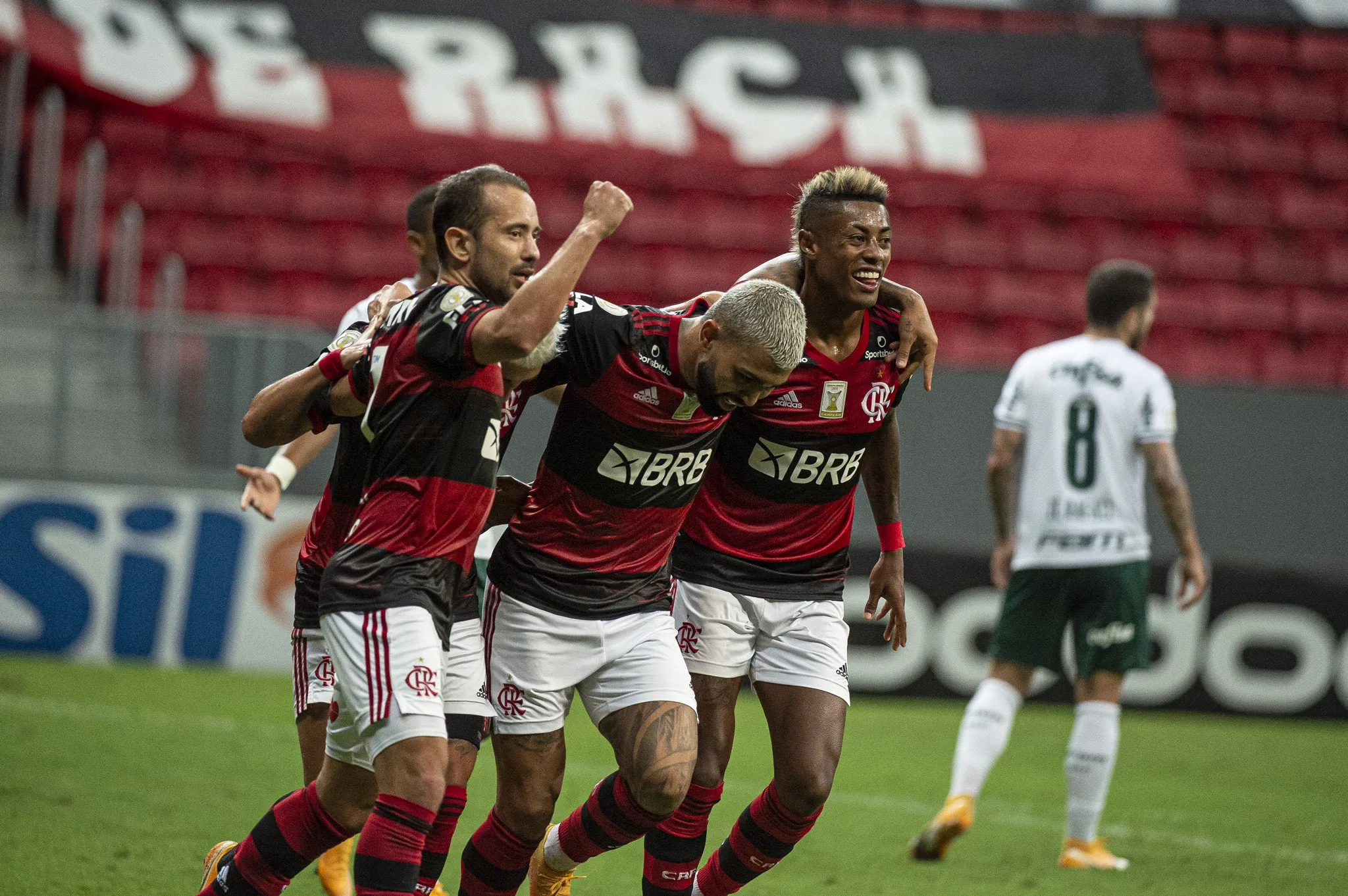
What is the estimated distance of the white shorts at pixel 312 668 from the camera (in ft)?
13.6

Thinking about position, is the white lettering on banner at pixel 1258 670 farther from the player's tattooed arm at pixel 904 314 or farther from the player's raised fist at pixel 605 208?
the player's raised fist at pixel 605 208

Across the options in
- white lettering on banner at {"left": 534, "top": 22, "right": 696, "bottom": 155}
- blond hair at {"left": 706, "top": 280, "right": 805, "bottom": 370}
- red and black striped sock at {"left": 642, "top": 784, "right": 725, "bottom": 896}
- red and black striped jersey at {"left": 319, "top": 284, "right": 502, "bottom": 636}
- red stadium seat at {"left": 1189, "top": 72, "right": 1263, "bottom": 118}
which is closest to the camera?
red and black striped jersey at {"left": 319, "top": 284, "right": 502, "bottom": 636}

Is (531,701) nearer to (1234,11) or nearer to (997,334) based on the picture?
(997,334)

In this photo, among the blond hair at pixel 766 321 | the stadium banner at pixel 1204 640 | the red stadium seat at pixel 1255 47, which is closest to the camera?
the blond hair at pixel 766 321

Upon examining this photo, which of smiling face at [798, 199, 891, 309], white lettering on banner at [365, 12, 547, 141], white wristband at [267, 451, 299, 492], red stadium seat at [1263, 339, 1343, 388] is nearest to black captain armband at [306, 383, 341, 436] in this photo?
white wristband at [267, 451, 299, 492]

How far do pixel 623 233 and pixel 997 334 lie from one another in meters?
3.37

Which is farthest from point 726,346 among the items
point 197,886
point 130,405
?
point 130,405

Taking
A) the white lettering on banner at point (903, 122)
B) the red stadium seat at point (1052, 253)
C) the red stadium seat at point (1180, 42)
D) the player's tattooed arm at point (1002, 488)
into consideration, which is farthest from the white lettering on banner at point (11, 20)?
the red stadium seat at point (1180, 42)

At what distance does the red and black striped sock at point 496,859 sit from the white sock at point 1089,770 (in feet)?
8.26

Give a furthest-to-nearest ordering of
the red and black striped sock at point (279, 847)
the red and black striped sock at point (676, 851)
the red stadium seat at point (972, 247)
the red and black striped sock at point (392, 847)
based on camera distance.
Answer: the red stadium seat at point (972, 247), the red and black striped sock at point (676, 851), the red and black striped sock at point (279, 847), the red and black striped sock at point (392, 847)

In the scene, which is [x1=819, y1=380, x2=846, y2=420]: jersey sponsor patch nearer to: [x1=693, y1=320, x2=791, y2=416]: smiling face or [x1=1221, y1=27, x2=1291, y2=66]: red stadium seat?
[x1=693, y1=320, x2=791, y2=416]: smiling face

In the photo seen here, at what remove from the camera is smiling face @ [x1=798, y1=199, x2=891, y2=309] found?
14.4 ft

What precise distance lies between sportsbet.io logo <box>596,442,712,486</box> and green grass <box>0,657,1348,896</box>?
1652mm

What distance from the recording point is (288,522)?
31.3 ft
